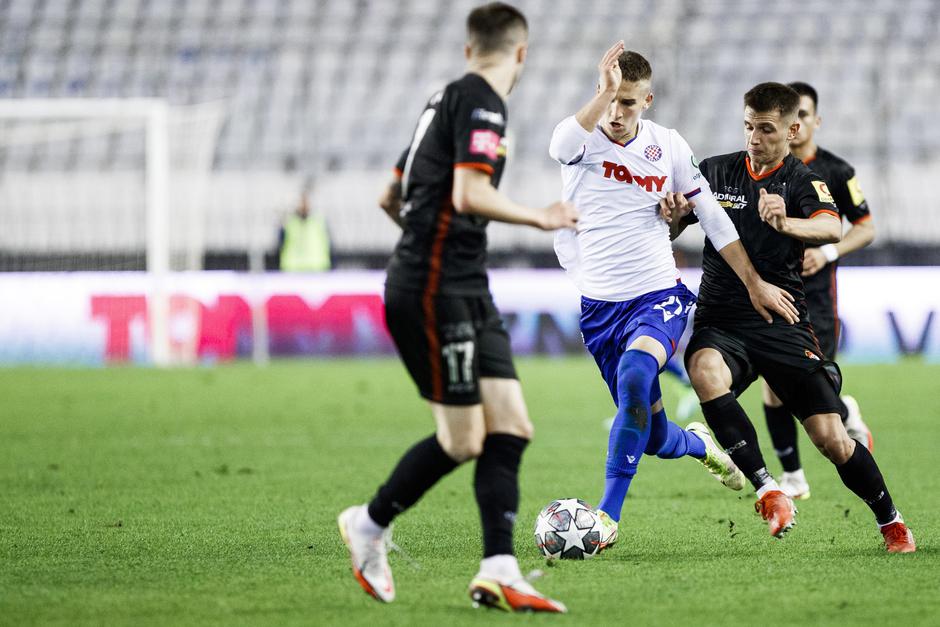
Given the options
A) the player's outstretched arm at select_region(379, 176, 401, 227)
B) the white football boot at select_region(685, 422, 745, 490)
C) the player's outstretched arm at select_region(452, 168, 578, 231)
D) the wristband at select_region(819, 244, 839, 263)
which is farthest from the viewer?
the wristband at select_region(819, 244, 839, 263)

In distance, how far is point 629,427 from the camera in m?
5.62

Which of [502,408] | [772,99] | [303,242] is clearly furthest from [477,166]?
[303,242]

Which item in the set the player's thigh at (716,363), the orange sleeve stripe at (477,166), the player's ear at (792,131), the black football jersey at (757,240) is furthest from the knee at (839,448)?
the orange sleeve stripe at (477,166)

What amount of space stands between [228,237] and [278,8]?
5.79 m

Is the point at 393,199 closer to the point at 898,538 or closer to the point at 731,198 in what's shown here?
the point at 731,198

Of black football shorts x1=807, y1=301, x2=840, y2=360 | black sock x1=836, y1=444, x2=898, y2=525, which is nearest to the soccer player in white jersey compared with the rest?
black sock x1=836, y1=444, x2=898, y2=525

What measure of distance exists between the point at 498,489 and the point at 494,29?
1.45m

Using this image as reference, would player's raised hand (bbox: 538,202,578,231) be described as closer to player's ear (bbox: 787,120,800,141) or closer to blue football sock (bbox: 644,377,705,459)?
blue football sock (bbox: 644,377,705,459)

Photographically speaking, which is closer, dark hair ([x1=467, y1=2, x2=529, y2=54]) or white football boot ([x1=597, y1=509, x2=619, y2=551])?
dark hair ([x1=467, y1=2, x2=529, y2=54])

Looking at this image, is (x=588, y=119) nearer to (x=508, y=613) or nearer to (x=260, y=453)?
(x=508, y=613)

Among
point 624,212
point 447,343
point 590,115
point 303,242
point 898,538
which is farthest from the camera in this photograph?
point 303,242

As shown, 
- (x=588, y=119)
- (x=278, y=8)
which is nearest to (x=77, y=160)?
(x=278, y=8)

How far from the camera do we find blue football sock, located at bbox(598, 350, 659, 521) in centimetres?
559

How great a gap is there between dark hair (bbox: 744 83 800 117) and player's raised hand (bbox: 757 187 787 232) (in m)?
0.45
